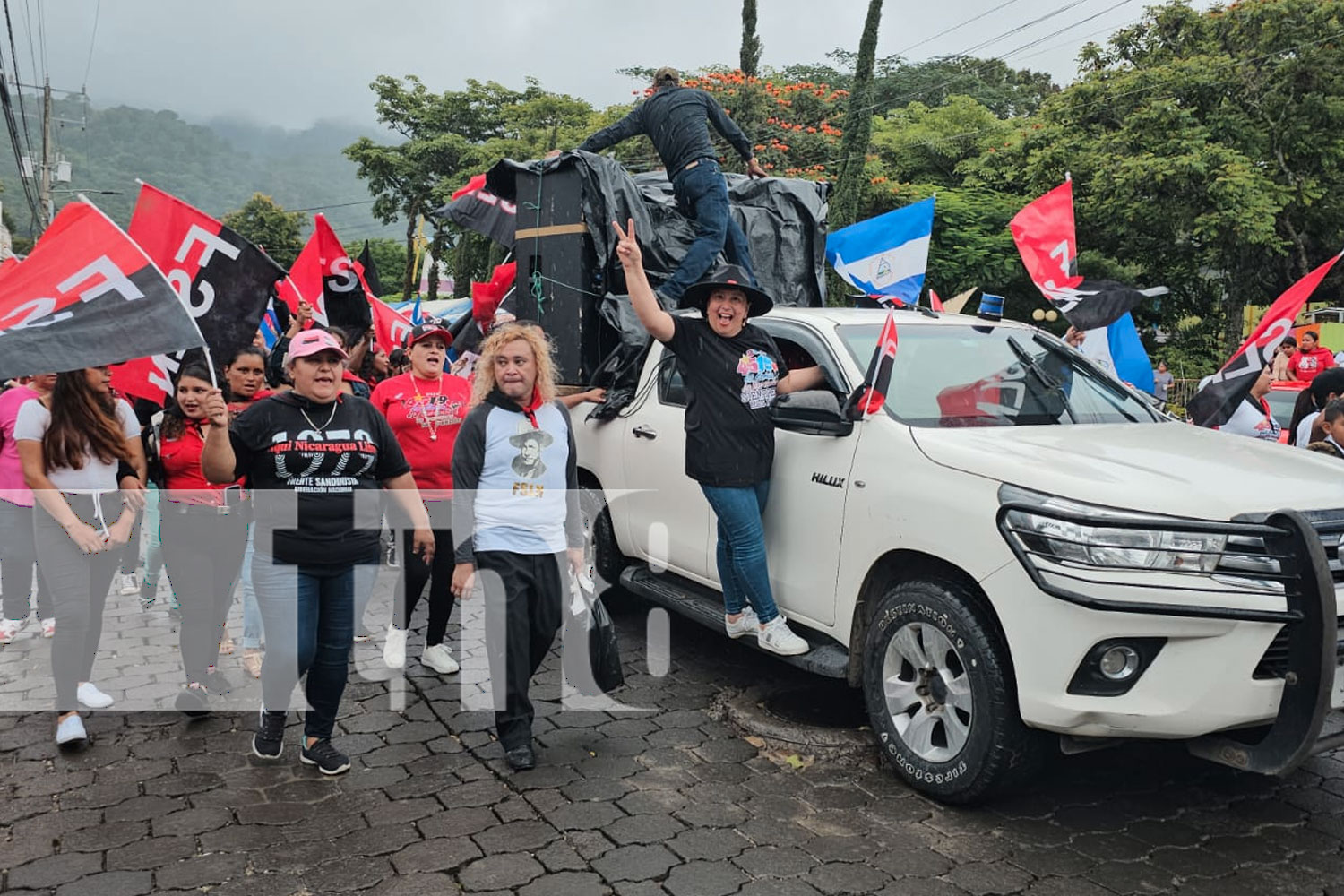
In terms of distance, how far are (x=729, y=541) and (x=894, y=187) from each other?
20745 mm

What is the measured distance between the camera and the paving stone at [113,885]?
3.38 meters

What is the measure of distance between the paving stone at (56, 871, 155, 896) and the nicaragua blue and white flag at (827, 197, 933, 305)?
18.6 ft

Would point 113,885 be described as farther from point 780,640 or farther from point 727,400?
point 727,400

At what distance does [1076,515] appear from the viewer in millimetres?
3430

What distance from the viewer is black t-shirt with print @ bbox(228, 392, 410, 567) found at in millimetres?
4184

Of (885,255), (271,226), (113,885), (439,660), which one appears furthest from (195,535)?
(271,226)

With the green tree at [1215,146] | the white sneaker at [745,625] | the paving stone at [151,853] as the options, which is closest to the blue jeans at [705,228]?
the white sneaker at [745,625]

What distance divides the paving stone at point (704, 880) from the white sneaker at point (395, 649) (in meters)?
2.61

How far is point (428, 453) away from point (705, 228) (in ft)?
Answer: 7.74

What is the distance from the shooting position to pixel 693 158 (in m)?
6.89

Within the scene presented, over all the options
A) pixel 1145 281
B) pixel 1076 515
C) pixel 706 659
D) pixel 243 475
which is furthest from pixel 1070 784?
pixel 1145 281

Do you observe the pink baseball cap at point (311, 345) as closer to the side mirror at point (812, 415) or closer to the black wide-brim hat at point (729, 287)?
the black wide-brim hat at point (729, 287)

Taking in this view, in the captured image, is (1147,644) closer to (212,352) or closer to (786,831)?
(786,831)

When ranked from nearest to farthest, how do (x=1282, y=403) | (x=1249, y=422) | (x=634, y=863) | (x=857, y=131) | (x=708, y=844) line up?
(x=634, y=863)
(x=708, y=844)
(x=1249, y=422)
(x=1282, y=403)
(x=857, y=131)
